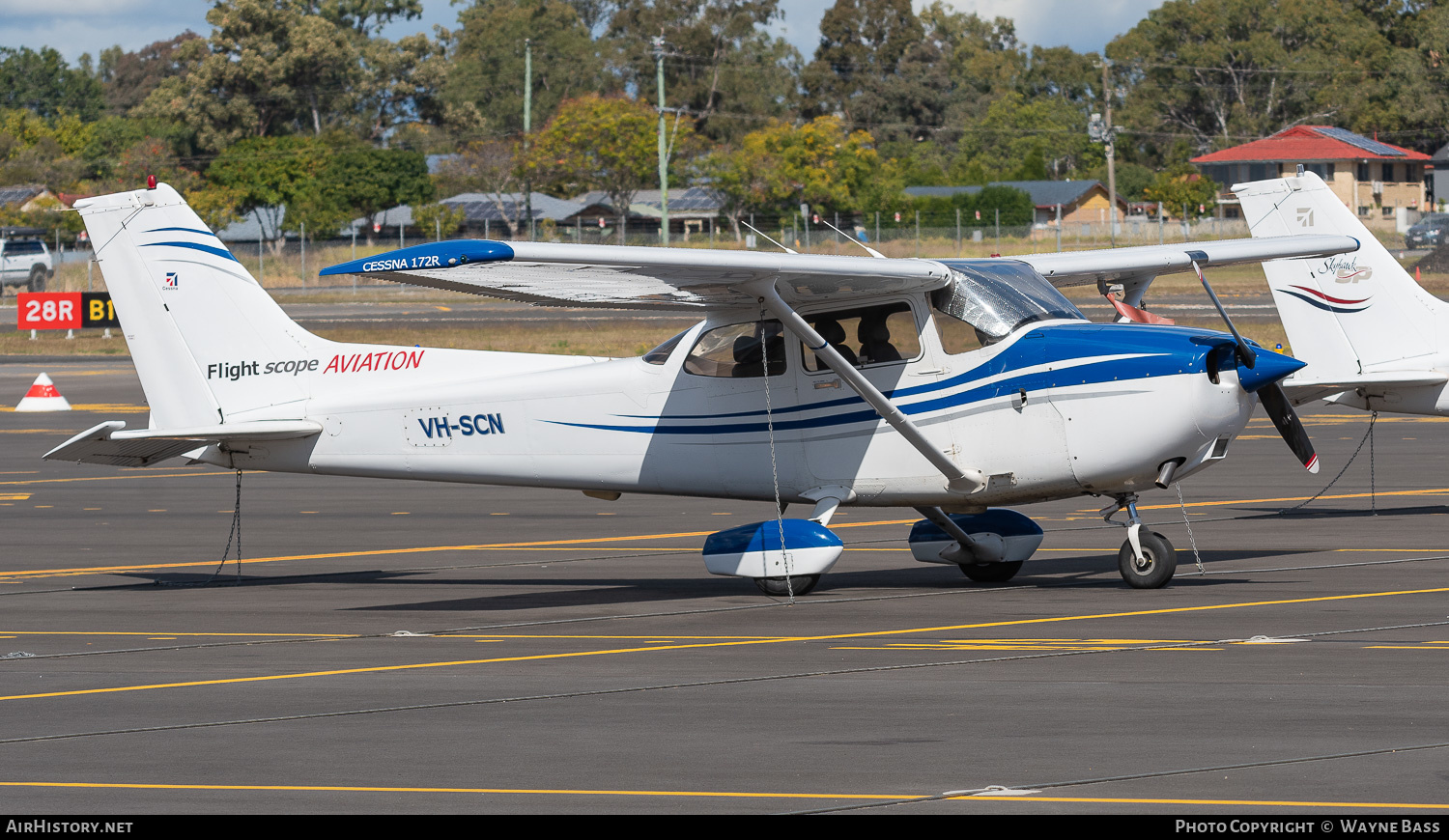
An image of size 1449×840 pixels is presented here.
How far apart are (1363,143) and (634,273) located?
3759 inches

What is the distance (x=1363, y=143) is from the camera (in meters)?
97.8

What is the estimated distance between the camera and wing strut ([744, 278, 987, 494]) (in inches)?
460


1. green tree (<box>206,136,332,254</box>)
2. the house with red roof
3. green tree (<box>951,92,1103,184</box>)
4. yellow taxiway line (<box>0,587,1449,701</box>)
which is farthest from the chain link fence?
yellow taxiway line (<box>0,587,1449,701</box>)

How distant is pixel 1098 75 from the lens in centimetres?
12475

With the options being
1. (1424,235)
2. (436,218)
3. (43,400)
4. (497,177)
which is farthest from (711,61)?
(43,400)

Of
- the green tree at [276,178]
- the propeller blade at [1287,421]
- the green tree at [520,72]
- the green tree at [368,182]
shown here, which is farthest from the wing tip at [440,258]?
the green tree at [520,72]

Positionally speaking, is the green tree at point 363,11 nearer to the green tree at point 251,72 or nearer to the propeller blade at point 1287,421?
the green tree at point 251,72

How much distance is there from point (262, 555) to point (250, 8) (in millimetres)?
90866

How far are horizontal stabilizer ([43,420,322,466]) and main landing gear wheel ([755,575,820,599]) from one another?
12.6ft

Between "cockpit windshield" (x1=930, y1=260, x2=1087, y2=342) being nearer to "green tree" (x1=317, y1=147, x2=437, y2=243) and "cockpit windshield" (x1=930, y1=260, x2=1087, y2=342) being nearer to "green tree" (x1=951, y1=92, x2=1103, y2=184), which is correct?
"green tree" (x1=317, y1=147, x2=437, y2=243)

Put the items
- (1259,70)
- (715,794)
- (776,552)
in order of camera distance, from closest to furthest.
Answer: (715,794)
(776,552)
(1259,70)

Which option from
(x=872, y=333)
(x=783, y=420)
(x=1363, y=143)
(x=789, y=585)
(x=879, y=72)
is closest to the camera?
(x=789, y=585)

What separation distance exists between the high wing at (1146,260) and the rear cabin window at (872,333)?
157cm

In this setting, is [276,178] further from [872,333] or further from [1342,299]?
[872,333]
